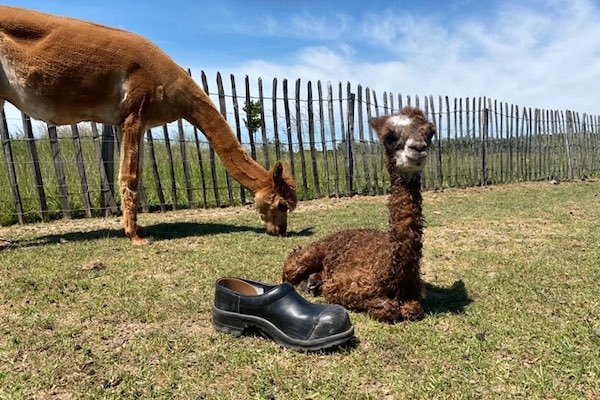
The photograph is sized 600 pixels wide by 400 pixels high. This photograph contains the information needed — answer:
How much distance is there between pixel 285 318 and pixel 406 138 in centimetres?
133

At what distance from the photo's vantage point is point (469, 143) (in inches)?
559

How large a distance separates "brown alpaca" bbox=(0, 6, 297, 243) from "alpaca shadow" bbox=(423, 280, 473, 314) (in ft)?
10.2

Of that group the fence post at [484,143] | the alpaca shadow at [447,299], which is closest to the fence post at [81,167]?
the alpaca shadow at [447,299]

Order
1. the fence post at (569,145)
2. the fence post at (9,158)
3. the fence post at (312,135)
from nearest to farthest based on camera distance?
the fence post at (9,158), the fence post at (312,135), the fence post at (569,145)

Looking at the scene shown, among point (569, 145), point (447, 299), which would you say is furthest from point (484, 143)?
point (447, 299)

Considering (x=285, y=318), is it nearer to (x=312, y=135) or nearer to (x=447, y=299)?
(x=447, y=299)

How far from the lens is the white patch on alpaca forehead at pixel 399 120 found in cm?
304

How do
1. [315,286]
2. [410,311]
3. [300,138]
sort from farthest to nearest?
[300,138] < [315,286] < [410,311]

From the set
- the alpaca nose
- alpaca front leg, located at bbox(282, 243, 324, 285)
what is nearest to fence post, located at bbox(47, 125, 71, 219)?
alpaca front leg, located at bbox(282, 243, 324, 285)

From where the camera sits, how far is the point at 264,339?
295 cm

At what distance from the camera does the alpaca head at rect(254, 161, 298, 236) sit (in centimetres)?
664

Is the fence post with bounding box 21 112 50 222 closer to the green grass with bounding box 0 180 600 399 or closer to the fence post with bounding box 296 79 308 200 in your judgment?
the green grass with bounding box 0 180 600 399

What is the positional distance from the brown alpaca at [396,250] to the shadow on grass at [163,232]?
11.2 feet

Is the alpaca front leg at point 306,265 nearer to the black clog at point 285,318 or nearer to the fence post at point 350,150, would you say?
the black clog at point 285,318
